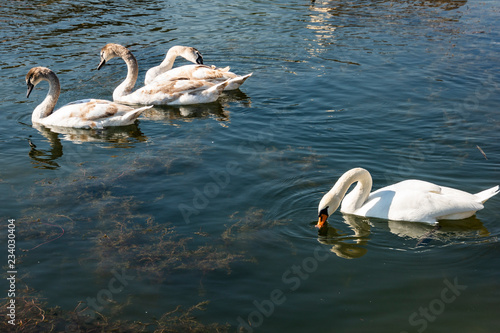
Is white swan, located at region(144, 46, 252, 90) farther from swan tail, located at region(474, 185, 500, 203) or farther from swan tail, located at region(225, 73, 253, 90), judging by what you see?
swan tail, located at region(474, 185, 500, 203)

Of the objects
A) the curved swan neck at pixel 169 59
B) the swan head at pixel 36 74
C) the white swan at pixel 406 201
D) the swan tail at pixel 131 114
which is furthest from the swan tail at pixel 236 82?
the white swan at pixel 406 201

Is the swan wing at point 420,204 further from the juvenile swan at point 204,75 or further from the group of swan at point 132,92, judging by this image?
the juvenile swan at point 204,75

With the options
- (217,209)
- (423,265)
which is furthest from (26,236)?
(423,265)

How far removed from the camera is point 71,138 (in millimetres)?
12086

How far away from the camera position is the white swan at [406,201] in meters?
8.10

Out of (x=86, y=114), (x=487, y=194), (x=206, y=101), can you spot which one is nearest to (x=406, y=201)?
(x=487, y=194)

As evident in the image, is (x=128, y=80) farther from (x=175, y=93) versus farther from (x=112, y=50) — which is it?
(x=175, y=93)

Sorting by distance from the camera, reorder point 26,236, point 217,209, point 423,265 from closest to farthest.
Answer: point 423,265, point 26,236, point 217,209

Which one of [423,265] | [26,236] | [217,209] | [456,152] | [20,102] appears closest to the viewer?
[423,265]

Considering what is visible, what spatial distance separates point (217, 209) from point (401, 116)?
18.5 ft

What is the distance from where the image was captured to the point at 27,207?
8961 mm

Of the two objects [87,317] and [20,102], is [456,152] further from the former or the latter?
[20,102]

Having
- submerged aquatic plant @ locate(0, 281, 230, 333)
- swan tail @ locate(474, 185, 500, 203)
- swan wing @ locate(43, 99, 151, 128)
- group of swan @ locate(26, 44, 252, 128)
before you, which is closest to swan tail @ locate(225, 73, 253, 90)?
group of swan @ locate(26, 44, 252, 128)

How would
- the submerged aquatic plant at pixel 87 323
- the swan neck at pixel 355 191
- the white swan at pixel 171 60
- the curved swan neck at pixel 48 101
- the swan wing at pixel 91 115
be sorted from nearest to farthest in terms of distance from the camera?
the submerged aquatic plant at pixel 87 323 < the swan neck at pixel 355 191 < the swan wing at pixel 91 115 < the curved swan neck at pixel 48 101 < the white swan at pixel 171 60
